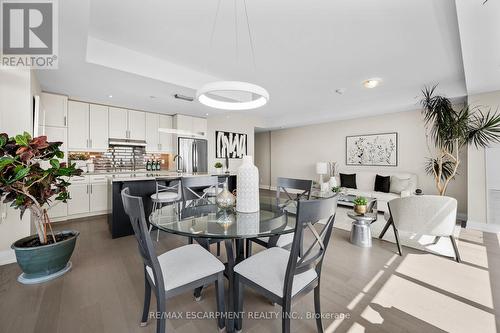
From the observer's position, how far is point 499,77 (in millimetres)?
2904

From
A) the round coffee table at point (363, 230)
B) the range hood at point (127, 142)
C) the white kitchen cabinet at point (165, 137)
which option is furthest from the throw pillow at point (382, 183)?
the range hood at point (127, 142)

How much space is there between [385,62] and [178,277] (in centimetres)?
379

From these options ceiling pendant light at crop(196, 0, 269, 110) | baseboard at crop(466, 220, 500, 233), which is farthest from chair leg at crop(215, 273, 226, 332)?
baseboard at crop(466, 220, 500, 233)

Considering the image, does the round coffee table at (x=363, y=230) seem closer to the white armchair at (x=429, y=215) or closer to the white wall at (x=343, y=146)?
the white armchair at (x=429, y=215)

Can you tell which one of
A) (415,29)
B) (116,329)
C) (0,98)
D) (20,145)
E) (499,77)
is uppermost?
(415,29)

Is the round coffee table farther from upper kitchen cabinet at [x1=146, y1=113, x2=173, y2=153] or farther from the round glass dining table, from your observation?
upper kitchen cabinet at [x1=146, y1=113, x2=173, y2=153]

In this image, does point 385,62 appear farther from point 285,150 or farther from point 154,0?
point 285,150

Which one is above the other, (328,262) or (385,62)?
(385,62)

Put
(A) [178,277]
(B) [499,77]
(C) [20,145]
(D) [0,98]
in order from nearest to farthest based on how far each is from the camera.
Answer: (A) [178,277] → (C) [20,145] → (D) [0,98] → (B) [499,77]

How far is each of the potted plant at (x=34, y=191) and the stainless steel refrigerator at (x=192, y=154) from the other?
3186 millimetres

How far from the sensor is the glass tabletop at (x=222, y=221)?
52.4 inches

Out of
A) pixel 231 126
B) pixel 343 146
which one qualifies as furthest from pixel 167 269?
pixel 343 146

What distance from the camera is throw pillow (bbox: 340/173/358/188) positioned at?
5.34m

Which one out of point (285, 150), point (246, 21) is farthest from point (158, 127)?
point (285, 150)
